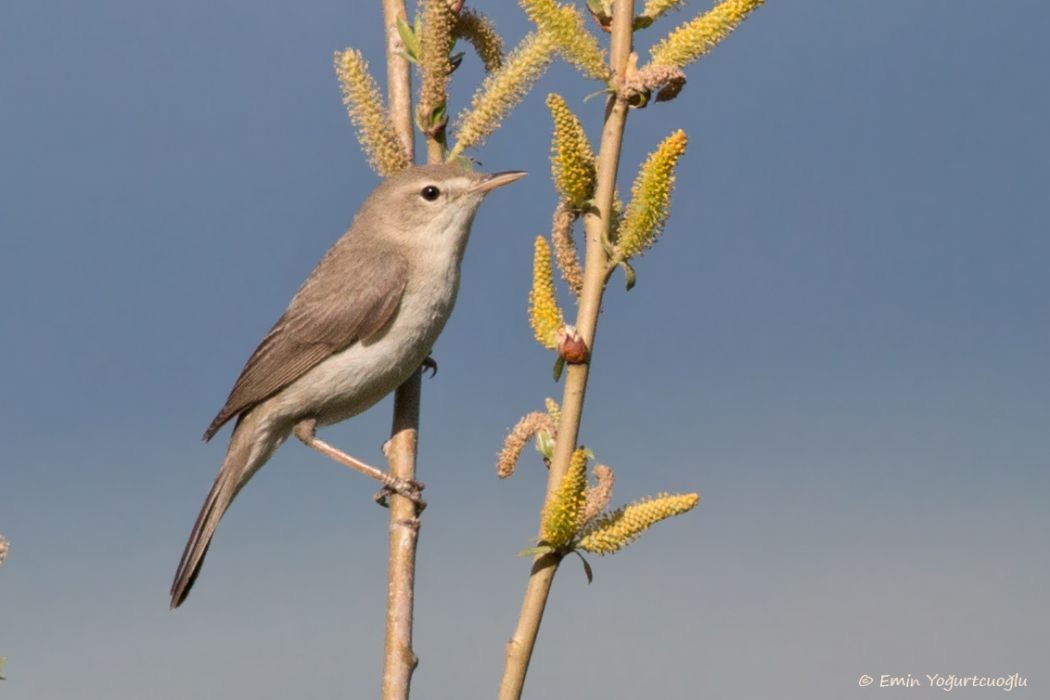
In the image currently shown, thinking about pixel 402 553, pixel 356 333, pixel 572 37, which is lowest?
pixel 402 553

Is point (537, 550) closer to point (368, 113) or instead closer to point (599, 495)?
point (599, 495)

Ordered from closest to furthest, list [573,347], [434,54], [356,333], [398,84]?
1. [573,347]
2. [434,54]
3. [398,84]
4. [356,333]

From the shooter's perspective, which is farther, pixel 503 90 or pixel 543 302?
pixel 503 90

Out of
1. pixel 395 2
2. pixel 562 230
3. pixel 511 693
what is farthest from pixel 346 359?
pixel 511 693

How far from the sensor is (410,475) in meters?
5.09

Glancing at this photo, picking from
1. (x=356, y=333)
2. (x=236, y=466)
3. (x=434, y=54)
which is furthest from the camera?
(x=236, y=466)

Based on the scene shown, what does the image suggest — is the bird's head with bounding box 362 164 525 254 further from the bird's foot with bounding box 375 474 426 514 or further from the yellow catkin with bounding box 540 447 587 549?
the yellow catkin with bounding box 540 447 587 549

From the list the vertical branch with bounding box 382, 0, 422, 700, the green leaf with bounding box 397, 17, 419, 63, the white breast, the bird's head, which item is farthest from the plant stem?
the white breast

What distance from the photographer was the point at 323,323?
6.73 m

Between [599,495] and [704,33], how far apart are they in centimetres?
148

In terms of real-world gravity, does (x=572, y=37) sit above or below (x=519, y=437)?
above

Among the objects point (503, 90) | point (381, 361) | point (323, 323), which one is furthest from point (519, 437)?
point (323, 323)

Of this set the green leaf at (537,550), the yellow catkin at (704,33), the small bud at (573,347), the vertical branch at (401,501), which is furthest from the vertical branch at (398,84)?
the green leaf at (537,550)

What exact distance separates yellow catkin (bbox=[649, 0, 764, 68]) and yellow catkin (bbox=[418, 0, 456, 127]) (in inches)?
51.4
